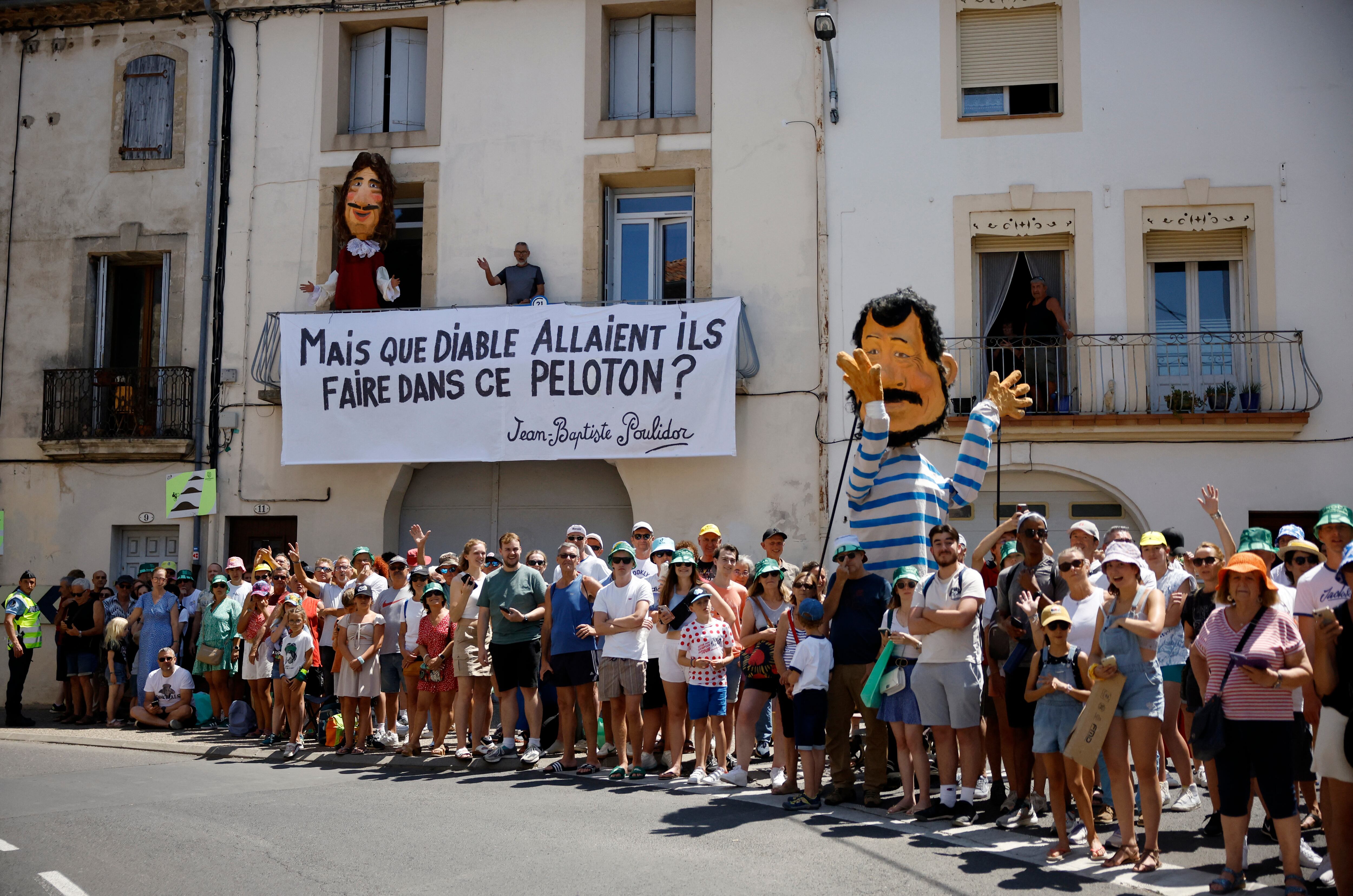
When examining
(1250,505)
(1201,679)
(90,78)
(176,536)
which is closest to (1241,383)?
(1250,505)

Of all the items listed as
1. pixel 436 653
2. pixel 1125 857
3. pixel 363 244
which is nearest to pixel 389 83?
pixel 363 244

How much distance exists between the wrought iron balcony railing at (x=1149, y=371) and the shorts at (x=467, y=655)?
21.6 ft

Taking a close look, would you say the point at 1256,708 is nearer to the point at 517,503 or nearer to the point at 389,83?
the point at 517,503

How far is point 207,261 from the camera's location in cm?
1692

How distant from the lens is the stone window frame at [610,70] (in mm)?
15922

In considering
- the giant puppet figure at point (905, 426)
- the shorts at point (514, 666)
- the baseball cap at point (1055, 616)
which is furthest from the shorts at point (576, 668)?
the baseball cap at point (1055, 616)

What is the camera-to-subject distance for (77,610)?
49.0 feet

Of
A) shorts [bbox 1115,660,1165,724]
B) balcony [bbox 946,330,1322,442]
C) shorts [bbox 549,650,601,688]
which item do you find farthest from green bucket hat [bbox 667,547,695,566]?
balcony [bbox 946,330,1322,442]

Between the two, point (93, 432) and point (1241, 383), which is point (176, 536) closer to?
point (93, 432)

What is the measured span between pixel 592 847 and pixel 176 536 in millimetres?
11793

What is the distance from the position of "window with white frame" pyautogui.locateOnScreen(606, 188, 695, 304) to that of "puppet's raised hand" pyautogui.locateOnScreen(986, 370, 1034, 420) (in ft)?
23.6

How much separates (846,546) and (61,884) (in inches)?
203

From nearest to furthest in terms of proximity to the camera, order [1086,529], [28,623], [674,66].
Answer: [1086,529] → [28,623] → [674,66]
